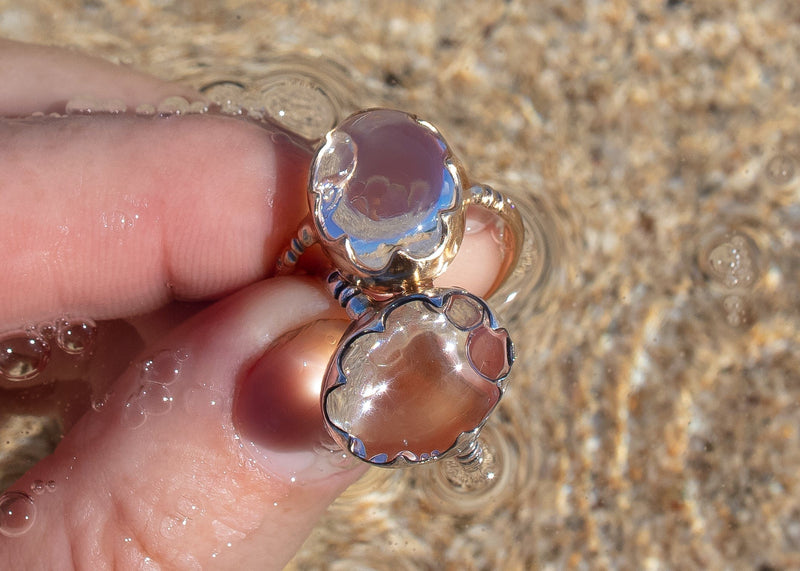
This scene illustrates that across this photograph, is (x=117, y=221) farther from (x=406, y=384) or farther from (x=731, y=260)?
(x=731, y=260)

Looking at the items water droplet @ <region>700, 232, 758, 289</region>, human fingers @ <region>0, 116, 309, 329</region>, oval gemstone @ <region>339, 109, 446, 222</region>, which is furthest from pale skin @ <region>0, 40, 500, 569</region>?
water droplet @ <region>700, 232, 758, 289</region>

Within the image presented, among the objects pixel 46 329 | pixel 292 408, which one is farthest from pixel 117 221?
pixel 292 408

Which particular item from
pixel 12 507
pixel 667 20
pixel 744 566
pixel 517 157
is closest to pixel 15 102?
pixel 12 507

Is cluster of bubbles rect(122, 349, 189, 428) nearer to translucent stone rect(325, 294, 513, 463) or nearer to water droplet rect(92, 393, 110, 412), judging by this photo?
water droplet rect(92, 393, 110, 412)

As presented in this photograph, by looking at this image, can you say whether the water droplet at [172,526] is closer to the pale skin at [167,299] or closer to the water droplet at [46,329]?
the pale skin at [167,299]

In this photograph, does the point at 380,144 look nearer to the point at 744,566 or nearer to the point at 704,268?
the point at 704,268

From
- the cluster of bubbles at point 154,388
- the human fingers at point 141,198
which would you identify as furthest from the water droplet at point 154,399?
the human fingers at point 141,198
